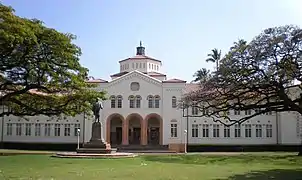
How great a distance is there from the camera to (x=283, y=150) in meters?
50.9

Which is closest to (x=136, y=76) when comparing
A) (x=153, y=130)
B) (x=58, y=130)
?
(x=153, y=130)

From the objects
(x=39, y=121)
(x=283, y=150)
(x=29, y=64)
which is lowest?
(x=283, y=150)

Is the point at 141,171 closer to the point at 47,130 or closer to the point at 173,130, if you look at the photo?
the point at 173,130

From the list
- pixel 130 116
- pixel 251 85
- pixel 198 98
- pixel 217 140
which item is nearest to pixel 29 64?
pixel 198 98

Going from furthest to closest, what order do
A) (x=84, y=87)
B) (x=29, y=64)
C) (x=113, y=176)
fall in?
(x=84, y=87) < (x=29, y=64) < (x=113, y=176)

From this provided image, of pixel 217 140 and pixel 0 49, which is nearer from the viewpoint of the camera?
pixel 0 49

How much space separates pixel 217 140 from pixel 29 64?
32124 millimetres

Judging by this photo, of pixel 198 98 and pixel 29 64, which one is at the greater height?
pixel 29 64

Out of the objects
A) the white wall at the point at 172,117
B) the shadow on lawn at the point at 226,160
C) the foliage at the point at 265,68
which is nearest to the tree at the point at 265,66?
the foliage at the point at 265,68

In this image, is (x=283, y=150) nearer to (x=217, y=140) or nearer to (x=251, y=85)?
(x=217, y=140)

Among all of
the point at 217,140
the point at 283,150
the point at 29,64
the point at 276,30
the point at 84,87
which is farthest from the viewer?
the point at 217,140

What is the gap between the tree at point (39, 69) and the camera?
25.8 metres

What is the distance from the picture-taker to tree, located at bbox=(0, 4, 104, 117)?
2578cm

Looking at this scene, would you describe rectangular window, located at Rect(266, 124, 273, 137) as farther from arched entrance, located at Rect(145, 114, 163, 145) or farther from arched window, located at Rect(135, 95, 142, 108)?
arched window, located at Rect(135, 95, 142, 108)
